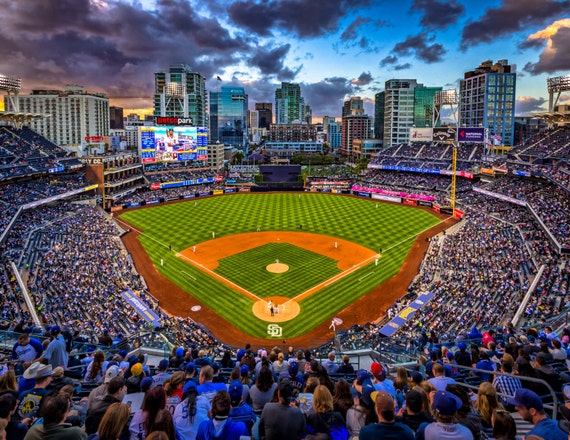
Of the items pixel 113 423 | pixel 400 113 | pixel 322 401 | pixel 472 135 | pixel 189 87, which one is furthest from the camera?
pixel 189 87

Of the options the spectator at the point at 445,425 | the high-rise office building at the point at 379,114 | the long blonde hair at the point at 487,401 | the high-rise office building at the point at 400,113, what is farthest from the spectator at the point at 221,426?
the high-rise office building at the point at 379,114

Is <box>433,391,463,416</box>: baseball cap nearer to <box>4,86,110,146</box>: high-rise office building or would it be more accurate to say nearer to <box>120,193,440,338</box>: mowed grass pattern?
<box>120,193,440,338</box>: mowed grass pattern

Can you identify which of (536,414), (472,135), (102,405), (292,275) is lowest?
(292,275)

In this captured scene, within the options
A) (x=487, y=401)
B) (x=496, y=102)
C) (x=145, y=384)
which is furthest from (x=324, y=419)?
(x=496, y=102)

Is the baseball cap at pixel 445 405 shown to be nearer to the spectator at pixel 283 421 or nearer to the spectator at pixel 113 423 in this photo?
the spectator at pixel 283 421

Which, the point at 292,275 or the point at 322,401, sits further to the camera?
the point at 292,275

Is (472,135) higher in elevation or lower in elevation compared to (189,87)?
lower

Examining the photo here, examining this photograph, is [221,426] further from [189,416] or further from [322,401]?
[322,401]

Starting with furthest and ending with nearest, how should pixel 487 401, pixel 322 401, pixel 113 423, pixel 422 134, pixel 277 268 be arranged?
pixel 422 134 → pixel 277 268 → pixel 487 401 → pixel 322 401 → pixel 113 423
